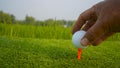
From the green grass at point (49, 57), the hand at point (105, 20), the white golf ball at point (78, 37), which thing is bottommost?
the green grass at point (49, 57)

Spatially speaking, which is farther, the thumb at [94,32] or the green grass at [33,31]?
the green grass at [33,31]

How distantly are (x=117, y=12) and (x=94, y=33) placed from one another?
0.17m

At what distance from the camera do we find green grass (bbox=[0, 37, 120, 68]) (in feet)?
12.4

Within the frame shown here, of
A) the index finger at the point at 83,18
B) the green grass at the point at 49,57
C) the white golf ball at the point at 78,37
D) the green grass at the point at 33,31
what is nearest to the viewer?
the index finger at the point at 83,18

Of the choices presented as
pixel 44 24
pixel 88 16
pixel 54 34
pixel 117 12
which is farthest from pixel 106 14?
pixel 44 24

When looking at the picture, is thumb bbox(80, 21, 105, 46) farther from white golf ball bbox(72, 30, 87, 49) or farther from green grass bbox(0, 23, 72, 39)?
green grass bbox(0, 23, 72, 39)

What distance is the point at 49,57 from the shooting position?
4.21 m

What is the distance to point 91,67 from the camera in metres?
→ 3.78

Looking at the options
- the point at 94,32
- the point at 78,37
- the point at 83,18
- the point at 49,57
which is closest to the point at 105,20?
the point at 94,32

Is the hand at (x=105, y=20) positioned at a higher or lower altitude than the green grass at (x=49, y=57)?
higher

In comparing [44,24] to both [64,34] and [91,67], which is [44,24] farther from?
[91,67]

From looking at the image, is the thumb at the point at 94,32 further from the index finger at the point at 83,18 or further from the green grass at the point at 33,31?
the green grass at the point at 33,31

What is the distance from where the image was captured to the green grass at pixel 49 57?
377cm

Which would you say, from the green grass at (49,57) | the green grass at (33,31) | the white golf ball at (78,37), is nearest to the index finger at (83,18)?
the white golf ball at (78,37)
